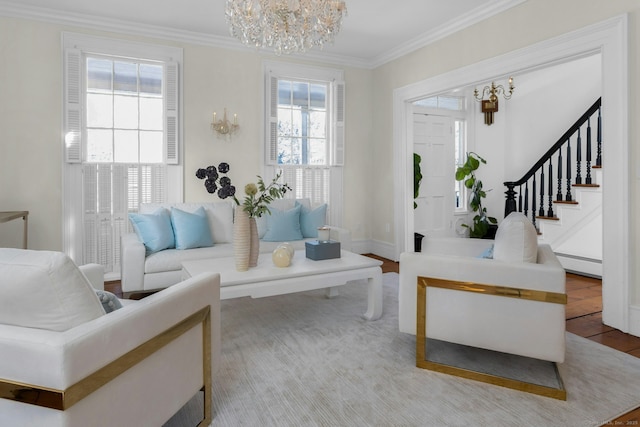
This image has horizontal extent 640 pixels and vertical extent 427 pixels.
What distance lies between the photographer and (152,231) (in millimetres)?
3736

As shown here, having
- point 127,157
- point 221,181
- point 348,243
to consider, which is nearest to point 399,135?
point 348,243

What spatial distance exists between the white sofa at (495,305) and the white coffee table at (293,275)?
2.27 ft

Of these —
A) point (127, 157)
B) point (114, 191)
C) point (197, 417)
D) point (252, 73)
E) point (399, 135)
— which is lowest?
point (197, 417)

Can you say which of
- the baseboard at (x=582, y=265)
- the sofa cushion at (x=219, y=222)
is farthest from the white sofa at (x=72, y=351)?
the baseboard at (x=582, y=265)

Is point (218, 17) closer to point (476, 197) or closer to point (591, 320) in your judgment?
point (591, 320)

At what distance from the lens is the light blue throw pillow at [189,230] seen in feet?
12.7

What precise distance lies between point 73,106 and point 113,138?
48 centimetres

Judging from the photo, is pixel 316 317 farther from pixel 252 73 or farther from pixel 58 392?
pixel 252 73

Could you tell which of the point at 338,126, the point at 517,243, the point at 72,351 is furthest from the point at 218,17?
the point at 72,351

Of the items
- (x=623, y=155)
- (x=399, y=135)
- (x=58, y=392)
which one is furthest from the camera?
(x=399, y=135)

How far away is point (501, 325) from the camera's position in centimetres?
221

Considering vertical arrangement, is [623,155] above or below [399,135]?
below

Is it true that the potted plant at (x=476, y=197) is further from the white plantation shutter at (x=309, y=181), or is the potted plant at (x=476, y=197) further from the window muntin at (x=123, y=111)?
the window muntin at (x=123, y=111)

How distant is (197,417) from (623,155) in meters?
3.27
